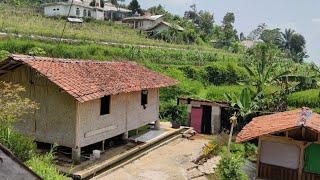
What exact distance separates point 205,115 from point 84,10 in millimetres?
59742

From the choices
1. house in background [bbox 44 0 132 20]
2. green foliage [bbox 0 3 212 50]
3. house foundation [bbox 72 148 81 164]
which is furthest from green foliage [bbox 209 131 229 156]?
house in background [bbox 44 0 132 20]

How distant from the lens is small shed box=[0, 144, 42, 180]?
3.82 m

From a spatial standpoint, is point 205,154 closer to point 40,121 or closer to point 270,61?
point 40,121

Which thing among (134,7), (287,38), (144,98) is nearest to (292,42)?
(287,38)

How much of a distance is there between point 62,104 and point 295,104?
51.5ft

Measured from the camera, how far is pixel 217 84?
38.5 m

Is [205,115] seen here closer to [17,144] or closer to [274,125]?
[274,125]

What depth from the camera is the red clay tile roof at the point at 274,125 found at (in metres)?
14.1

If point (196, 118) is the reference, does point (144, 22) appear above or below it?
above

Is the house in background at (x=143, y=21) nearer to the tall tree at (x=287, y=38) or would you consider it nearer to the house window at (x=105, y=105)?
the tall tree at (x=287, y=38)

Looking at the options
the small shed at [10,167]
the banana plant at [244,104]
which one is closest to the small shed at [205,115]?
the banana plant at [244,104]

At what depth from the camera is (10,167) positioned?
3.93 m

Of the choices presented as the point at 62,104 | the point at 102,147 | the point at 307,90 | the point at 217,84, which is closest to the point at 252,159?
the point at 102,147

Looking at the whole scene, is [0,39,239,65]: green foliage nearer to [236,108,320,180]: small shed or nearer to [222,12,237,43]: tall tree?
[236,108,320,180]: small shed
